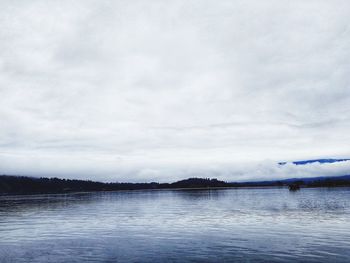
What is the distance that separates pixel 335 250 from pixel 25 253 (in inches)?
1293

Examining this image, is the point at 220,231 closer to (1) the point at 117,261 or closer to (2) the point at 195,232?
(2) the point at 195,232

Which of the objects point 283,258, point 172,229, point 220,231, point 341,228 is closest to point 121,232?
point 172,229

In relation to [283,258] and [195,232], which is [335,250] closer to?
[283,258]

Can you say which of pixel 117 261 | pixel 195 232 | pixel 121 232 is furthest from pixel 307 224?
pixel 117 261

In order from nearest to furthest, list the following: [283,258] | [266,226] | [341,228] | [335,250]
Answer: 1. [283,258]
2. [335,250]
3. [341,228]
4. [266,226]

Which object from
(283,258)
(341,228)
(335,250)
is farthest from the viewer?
(341,228)

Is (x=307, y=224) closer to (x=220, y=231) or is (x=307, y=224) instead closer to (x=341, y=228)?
(x=341, y=228)

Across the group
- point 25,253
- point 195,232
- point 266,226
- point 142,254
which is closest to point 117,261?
point 142,254

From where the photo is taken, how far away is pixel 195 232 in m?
50.8

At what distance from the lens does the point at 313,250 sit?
3622 cm

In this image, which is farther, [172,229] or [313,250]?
[172,229]

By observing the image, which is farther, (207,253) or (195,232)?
(195,232)

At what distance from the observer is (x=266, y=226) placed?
180ft

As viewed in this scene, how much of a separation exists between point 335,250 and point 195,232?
20.1 metres
